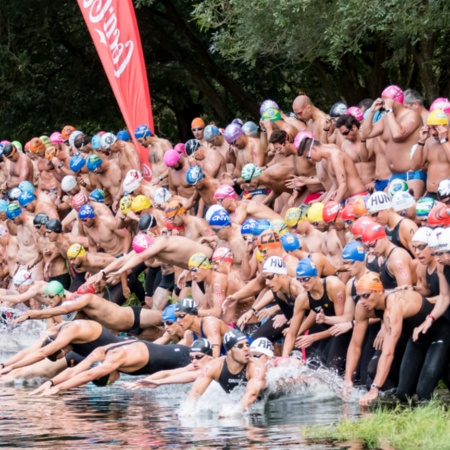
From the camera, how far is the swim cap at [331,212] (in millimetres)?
13953

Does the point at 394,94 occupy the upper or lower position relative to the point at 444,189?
upper

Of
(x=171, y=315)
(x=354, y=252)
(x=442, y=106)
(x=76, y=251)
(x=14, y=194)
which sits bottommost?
(x=171, y=315)

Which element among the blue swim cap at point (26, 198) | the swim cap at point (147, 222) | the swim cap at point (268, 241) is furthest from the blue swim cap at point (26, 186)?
the swim cap at point (268, 241)

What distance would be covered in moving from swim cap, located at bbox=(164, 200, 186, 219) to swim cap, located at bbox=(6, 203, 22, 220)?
3771 mm

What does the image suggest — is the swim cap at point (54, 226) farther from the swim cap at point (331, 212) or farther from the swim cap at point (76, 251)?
the swim cap at point (331, 212)

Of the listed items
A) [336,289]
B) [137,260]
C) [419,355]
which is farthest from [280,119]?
[419,355]

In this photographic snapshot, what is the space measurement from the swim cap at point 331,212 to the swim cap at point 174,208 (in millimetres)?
2910

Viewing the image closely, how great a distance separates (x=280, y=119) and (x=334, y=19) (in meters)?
1.56

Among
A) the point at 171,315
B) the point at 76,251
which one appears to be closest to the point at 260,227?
the point at 171,315

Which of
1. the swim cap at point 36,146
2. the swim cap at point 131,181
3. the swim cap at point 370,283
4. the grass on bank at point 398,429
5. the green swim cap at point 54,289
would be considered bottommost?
the grass on bank at point 398,429

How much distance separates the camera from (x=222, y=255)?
15109mm

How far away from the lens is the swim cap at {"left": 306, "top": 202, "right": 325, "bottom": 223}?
46.3 feet

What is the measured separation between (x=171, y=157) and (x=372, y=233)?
6280 mm

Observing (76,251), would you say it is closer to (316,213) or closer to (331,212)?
(316,213)
